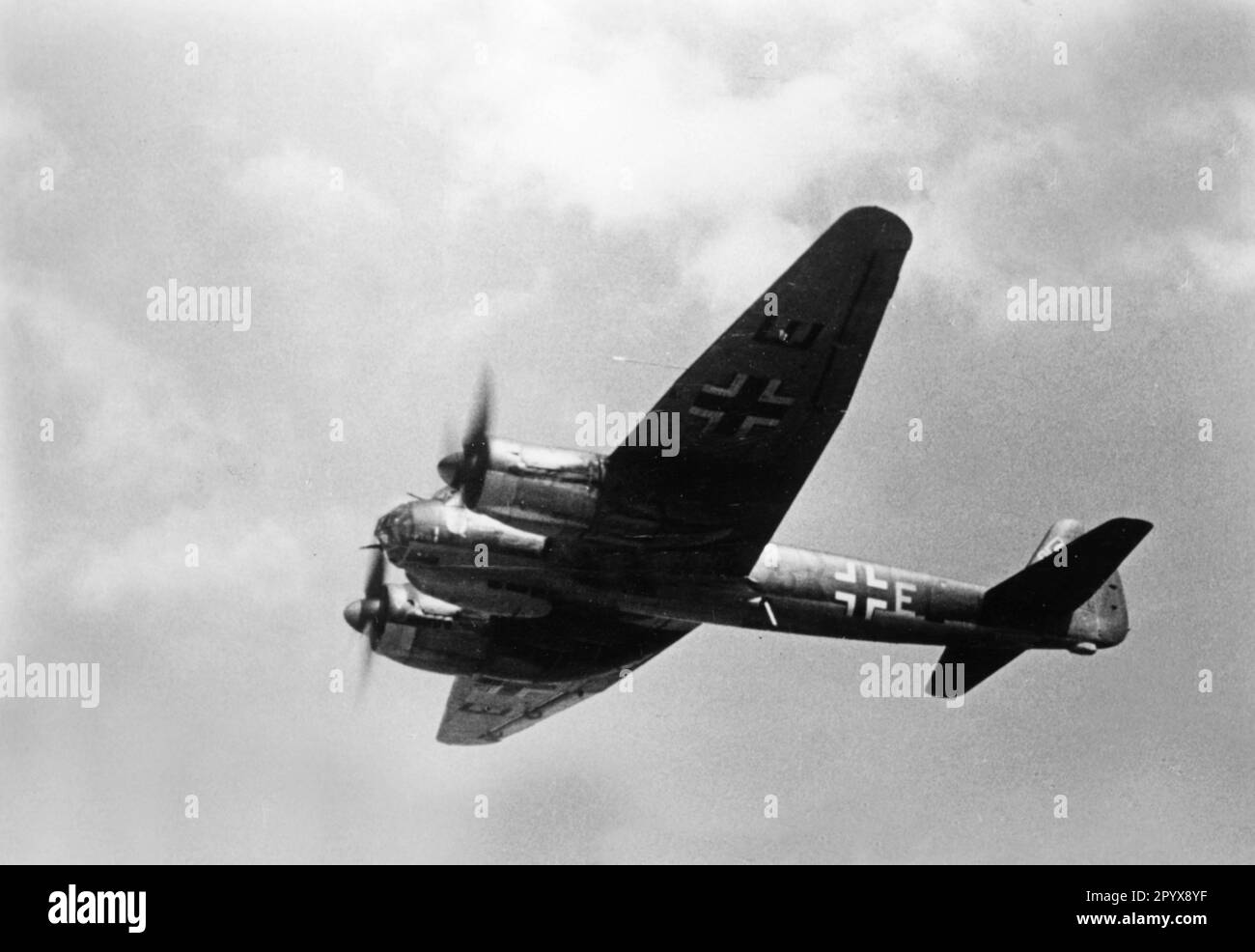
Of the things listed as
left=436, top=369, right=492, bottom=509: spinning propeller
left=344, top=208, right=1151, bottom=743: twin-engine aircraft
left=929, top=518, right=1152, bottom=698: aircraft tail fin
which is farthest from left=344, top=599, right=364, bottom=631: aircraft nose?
left=929, top=518, right=1152, bottom=698: aircraft tail fin

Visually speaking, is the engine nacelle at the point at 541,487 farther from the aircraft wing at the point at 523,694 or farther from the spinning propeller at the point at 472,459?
the aircraft wing at the point at 523,694

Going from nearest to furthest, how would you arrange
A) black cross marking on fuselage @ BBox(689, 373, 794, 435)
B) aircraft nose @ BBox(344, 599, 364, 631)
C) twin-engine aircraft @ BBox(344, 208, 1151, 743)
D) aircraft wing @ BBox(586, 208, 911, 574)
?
aircraft wing @ BBox(586, 208, 911, 574) → twin-engine aircraft @ BBox(344, 208, 1151, 743) → black cross marking on fuselage @ BBox(689, 373, 794, 435) → aircraft nose @ BBox(344, 599, 364, 631)

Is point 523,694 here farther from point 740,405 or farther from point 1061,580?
point 1061,580

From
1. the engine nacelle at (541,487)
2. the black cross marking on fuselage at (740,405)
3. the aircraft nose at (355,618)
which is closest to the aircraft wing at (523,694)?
the aircraft nose at (355,618)

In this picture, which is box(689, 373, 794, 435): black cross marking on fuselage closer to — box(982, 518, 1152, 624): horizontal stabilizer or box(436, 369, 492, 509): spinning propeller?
box(436, 369, 492, 509): spinning propeller

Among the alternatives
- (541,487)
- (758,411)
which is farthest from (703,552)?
(541,487)
